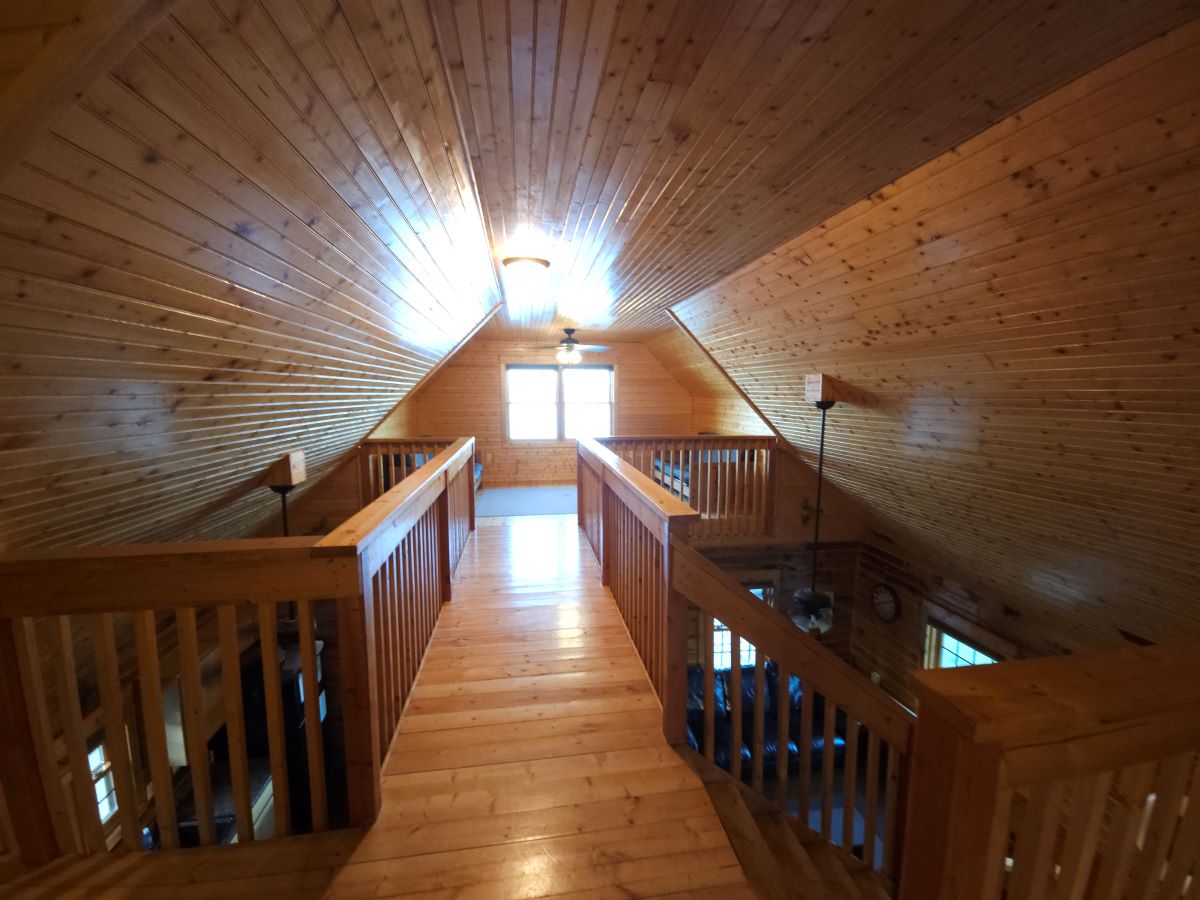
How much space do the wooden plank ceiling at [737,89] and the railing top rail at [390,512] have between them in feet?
4.38

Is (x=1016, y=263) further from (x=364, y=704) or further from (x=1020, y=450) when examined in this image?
(x=364, y=704)

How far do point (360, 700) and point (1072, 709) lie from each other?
5.46 ft

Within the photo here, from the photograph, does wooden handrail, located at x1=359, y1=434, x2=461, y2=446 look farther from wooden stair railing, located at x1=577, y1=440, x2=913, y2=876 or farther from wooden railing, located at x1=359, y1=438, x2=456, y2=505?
wooden stair railing, located at x1=577, y1=440, x2=913, y2=876

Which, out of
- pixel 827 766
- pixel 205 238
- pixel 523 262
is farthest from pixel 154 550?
pixel 523 262

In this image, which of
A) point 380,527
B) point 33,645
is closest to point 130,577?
point 33,645

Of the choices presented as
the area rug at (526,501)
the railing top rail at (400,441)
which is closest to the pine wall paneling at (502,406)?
the area rug at (526,501)

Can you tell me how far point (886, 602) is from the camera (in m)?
5.27

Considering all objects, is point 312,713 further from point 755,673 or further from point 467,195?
point 467,195

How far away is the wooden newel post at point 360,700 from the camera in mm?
1438

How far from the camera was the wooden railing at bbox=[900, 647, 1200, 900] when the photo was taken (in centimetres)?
70

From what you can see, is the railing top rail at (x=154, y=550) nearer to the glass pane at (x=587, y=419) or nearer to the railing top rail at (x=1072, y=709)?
the railing top rail at (x=1072, y=709)

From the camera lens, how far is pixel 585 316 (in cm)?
530

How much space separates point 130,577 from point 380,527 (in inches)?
24.7

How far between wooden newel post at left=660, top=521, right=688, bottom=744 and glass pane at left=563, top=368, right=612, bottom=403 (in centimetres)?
613
